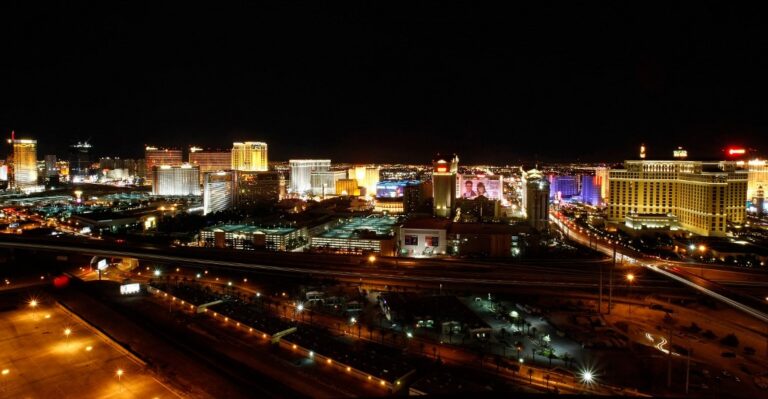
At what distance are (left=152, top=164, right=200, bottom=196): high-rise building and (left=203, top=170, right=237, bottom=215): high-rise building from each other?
13.9 metres

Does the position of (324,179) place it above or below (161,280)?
above

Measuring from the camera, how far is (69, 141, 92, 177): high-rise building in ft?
224

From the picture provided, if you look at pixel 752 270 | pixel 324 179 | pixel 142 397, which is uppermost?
pixel 324 179

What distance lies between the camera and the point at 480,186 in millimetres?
46281

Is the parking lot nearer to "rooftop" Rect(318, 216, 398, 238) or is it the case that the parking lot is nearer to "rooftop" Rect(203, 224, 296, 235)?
"rooftop" Rect(203, 224, 296, 235)

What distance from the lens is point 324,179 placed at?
51875mm

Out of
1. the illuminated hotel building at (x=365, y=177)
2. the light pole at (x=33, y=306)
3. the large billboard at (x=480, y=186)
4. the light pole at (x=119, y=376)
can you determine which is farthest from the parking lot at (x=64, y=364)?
the illuminated hotel building at (x=365, y=177)

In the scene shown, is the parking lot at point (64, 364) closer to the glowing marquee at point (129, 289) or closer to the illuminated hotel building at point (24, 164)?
the glowing marquee at point (129, 289)

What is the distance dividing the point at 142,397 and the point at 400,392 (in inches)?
189

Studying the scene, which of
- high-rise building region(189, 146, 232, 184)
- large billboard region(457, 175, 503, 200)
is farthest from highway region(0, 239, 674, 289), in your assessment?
high-rise building region(189, 146, 232, 184)

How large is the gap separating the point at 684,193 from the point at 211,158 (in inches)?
1995

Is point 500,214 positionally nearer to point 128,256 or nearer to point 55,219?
point 128,256

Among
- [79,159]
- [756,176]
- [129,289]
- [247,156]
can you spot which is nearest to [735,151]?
[756,176]

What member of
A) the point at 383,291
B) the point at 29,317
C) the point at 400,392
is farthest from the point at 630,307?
the point at 29,317
